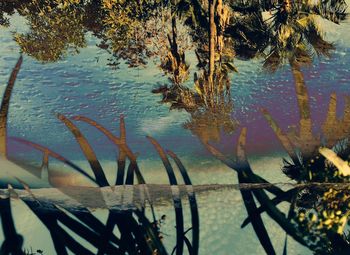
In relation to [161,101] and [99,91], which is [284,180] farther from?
[99,91]

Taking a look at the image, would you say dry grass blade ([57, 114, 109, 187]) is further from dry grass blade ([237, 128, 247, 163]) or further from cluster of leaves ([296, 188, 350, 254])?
cluster of leaves ([296, 188, 350, 254])

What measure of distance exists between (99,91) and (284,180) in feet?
6.40

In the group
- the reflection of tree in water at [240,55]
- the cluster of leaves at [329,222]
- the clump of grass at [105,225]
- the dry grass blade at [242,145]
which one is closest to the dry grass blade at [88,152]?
the clump of grass at [105,225]

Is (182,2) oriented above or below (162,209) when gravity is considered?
above

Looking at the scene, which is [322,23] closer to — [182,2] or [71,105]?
[182,2]

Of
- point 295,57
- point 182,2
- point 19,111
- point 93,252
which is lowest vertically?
point 93,252

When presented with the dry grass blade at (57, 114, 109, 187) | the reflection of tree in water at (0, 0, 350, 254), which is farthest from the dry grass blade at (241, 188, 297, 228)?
the dry grass blade at (57, 114, 109, 187)

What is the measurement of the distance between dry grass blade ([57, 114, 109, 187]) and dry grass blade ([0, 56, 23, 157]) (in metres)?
0.50

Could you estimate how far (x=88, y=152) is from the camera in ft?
20.6

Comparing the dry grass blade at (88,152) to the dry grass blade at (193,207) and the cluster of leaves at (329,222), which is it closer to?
the dry grass blade at (193,207)

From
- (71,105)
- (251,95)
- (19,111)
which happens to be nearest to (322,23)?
(251,95)

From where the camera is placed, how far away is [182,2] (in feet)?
20.9

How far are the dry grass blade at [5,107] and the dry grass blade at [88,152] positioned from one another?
0.50 metres

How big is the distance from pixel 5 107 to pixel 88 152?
0.92 meters
